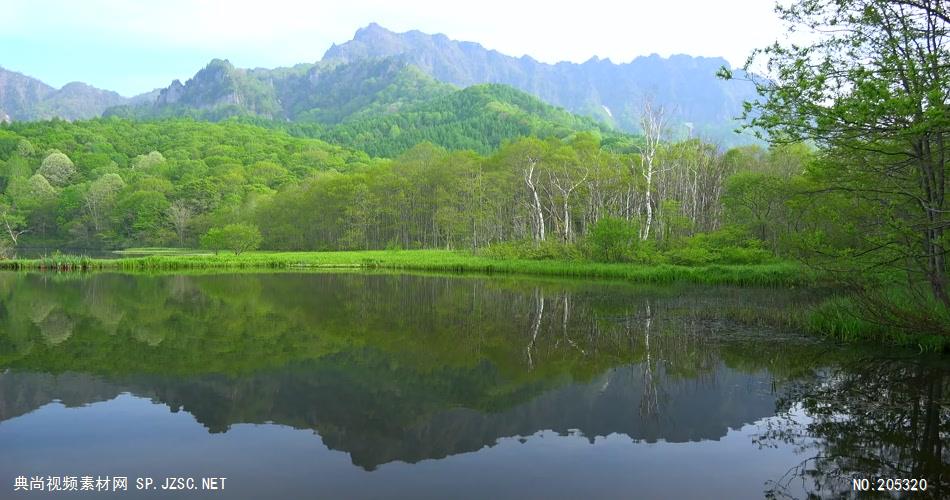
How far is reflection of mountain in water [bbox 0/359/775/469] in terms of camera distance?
28.2ft

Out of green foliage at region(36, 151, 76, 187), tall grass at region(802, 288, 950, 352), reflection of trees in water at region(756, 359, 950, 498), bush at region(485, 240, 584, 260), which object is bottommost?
reflection of trees in water at region(756, 359, 950, 498)

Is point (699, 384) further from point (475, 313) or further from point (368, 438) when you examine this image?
point (475, 313)

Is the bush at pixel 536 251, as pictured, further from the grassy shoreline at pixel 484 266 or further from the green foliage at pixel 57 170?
the green foliage at pixel 57 170

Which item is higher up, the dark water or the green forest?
the green forest

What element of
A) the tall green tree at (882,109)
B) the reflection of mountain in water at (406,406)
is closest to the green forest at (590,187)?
the tall green tree at (882,109)

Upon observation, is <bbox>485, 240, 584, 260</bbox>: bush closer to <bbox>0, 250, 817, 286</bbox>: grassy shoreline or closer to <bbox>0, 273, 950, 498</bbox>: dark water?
<bbox>0, 250, 817, 286</bbox>: grassy shoreline

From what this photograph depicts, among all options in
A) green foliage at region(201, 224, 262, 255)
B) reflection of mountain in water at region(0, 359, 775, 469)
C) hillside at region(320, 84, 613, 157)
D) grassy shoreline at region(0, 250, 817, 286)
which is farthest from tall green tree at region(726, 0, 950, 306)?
hillside at region(320, 84, 613, 157)

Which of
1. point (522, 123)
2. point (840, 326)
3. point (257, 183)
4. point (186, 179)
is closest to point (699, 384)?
point (840, 326)

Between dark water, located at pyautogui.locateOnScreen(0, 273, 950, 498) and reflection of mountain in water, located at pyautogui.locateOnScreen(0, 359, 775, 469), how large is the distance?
0.16 feet

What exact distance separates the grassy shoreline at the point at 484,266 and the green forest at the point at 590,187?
2.06 metres

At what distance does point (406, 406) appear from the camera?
9.91 m

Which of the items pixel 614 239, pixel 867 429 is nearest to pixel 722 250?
pixel 614 239

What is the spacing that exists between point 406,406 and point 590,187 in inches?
1716

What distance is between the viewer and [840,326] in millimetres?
15023
